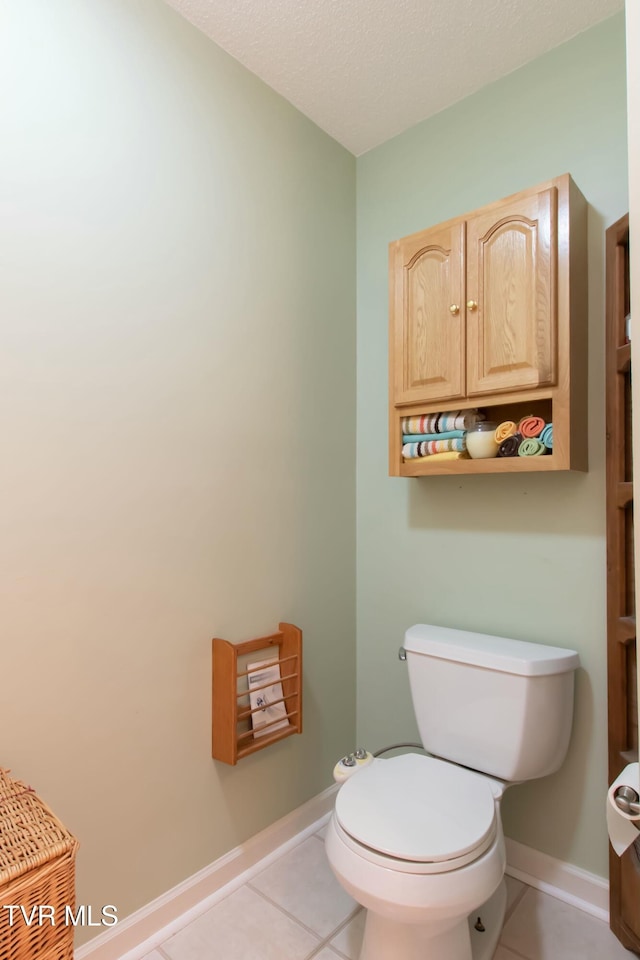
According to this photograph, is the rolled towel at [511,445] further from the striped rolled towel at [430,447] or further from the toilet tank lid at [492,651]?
the toilet tank lid at [492,651]

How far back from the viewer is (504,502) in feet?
5.70

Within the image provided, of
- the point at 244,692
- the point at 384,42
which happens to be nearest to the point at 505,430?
the point at 244,692

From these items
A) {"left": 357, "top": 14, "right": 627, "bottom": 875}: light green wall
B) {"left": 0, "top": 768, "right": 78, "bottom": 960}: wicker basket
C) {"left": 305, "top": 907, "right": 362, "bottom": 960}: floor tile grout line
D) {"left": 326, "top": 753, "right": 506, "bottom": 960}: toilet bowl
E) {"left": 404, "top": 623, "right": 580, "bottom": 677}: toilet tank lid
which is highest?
{"left": 357, "top": 14, "right": 627, "bottom": 875}: light green wall

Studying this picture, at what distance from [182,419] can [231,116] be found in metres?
0.98

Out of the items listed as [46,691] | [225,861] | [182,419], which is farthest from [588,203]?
[225,861]

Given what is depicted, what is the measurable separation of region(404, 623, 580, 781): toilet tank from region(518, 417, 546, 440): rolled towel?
62 centimetres

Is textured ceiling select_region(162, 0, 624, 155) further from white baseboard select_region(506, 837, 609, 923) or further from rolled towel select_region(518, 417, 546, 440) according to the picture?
white baseboard select_region(506, 837, 609, 923)

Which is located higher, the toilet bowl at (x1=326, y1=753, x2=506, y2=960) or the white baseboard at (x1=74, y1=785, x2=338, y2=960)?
the toilet bowl at (x1=326, y1=753, x2=506, y2=960)

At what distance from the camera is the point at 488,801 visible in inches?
52.2

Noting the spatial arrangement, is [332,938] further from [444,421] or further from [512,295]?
[512,295]

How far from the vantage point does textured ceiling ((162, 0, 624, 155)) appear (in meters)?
1.52

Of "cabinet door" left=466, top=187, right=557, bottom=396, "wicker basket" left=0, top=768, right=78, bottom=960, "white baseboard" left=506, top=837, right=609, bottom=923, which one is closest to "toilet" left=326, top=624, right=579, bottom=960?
"white baseboard" left=506, top=837, right=609, bottom=923

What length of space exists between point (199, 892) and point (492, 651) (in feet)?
3.52

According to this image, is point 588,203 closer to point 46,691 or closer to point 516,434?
point 516,434
